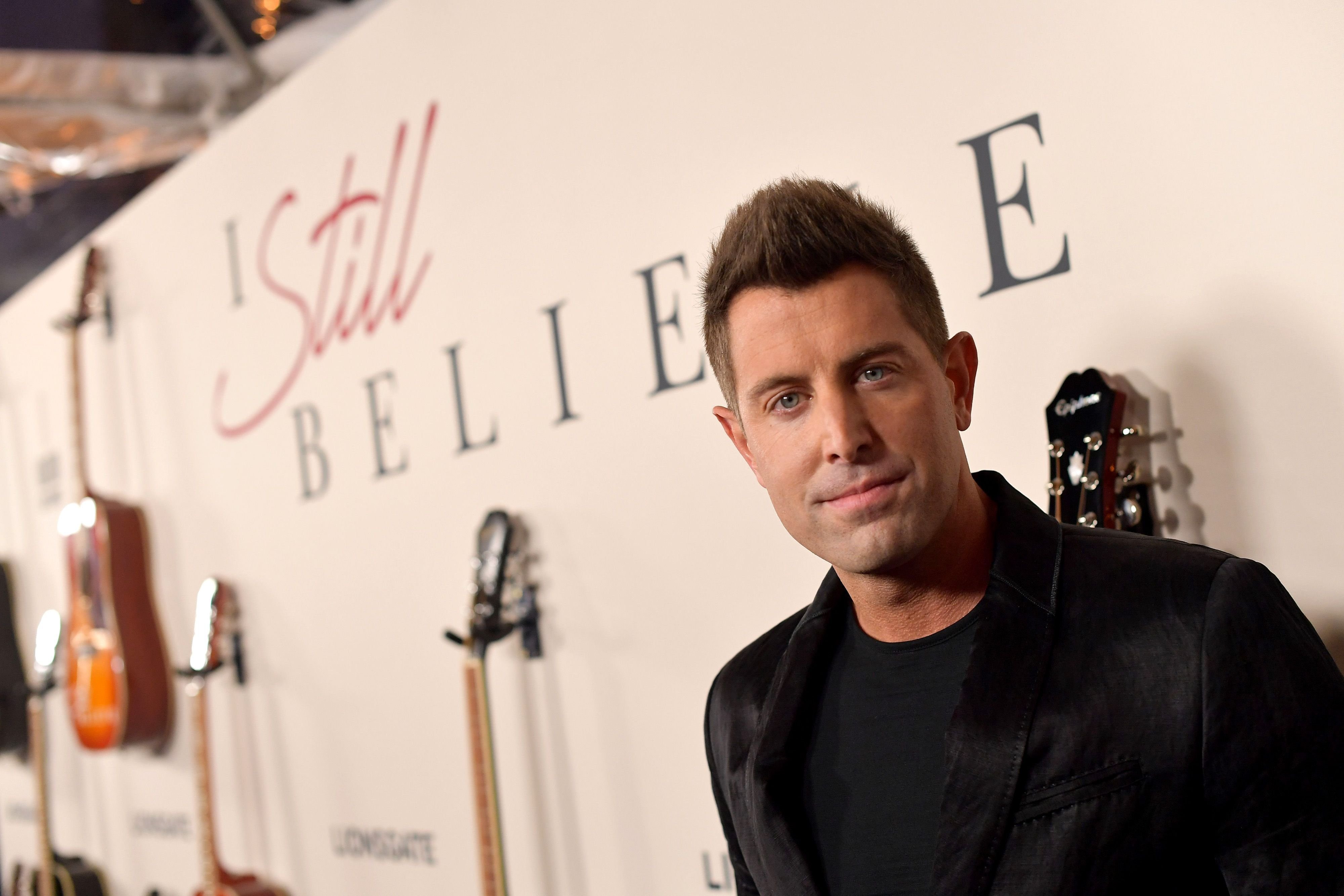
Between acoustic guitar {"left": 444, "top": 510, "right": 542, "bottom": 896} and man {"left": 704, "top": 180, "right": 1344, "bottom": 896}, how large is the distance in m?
1.20

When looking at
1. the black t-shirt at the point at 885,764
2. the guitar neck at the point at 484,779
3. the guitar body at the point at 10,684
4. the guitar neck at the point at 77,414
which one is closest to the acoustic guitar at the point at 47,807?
the guitar body at the point at 10,684

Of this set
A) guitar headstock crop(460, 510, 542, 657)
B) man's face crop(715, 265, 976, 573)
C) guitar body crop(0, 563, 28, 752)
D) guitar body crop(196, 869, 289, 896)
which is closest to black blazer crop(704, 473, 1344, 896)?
man's face crop(715, 265, 976, 573)

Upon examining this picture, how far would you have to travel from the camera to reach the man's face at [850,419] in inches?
48.7

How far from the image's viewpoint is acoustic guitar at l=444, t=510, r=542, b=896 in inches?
103

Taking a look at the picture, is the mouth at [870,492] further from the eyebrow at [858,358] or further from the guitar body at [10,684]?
the guitar body at [10,684]

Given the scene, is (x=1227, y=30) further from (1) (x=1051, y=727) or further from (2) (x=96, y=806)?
(2) (x=96, y=806)

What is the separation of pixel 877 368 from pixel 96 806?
4.38m

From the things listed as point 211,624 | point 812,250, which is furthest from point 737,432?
point 211,624

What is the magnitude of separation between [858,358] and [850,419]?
0.07m

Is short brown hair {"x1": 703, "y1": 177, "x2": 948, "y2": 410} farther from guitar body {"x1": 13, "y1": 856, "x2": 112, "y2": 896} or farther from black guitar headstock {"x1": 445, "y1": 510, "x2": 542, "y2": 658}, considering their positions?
guitar body {"x1": 13, "y1": 856, "x2": 112, "y2": 896}

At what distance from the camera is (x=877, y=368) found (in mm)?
1273

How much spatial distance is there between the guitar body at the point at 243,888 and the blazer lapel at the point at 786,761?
254 cm

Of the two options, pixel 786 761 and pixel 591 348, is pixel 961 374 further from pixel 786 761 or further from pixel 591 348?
pixel 591 348

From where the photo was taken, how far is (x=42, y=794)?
4.33 meters
